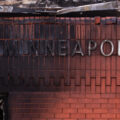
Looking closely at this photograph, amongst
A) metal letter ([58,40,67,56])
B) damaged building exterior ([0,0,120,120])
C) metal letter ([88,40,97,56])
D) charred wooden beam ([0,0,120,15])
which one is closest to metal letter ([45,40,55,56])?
damaged building exterior ([0,0,120,120])

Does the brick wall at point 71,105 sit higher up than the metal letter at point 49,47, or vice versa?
the metal letter at point 49,47

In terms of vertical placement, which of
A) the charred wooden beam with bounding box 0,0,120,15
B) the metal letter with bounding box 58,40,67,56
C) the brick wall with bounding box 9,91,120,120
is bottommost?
the brick wall with bounding box 9,91,120,120

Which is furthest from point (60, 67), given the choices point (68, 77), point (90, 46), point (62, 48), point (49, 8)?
point (49, 8)

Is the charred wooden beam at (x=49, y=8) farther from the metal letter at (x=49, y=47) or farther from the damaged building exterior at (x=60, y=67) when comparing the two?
the metal letter at (x=49, y=47)

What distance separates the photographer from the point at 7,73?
478 cm

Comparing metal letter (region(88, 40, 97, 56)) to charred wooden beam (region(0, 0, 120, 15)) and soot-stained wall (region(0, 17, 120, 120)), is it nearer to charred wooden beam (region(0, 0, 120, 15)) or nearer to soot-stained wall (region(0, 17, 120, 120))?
soot-stained wall (region(0, 17, 120, 120))

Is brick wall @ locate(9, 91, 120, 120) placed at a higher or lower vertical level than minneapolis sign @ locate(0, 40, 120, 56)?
lower

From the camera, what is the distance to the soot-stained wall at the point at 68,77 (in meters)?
4.77

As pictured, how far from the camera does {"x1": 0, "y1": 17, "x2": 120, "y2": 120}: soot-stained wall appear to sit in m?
4.77

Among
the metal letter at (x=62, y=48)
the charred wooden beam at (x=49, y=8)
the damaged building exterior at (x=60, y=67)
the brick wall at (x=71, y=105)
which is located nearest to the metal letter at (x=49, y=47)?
the damaged building exterior at (x=60, y=67)

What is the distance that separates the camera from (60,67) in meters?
4.77

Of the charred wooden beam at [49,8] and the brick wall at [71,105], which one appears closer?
the brick wall at [71,105]

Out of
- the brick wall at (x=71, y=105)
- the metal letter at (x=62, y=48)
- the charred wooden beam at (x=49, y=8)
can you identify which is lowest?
the brick wall at (x=71, y=105)

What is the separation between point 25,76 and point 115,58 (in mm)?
2025
